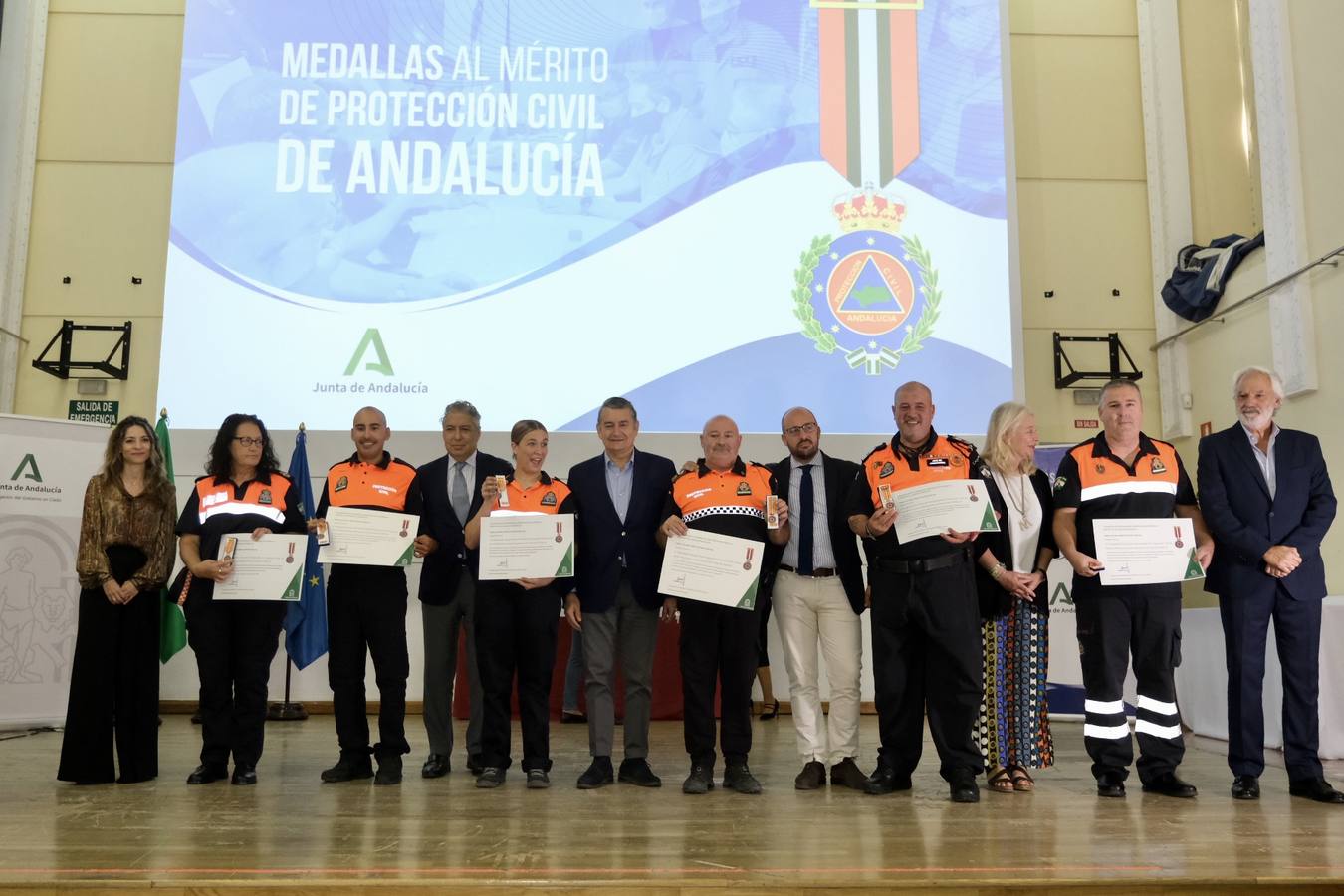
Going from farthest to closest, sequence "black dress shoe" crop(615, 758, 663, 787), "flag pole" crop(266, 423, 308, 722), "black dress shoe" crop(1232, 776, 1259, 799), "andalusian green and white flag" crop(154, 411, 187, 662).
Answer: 1. "flag pole" crop(266, 423, 308, 722)
2. "andalusian green and white flag" crop(154, 411, 187, 662)
3. "black dress shoe" crop(615, 758, 663, 787)
4. "black dress shoe" crop(1232, 776, 1259, 799)

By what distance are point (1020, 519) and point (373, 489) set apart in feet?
8.08

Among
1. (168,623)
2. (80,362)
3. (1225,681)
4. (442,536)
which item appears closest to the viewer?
(442,536)

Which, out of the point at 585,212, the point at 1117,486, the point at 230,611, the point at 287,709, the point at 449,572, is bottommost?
the point at 287,709

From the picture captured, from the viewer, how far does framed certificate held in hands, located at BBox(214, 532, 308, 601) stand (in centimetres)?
392

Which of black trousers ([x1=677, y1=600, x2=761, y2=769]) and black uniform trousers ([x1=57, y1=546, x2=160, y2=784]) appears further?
black uniform trousers ([x1=57, y1=546, x2=160, y2=784])

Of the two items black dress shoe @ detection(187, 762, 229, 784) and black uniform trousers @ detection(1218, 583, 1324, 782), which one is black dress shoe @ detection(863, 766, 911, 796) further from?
black dress shoe @ detection(187, 762, 229, 784)

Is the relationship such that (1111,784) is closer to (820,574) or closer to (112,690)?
(820,574)

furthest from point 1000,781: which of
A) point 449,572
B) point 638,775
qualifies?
point 449,572

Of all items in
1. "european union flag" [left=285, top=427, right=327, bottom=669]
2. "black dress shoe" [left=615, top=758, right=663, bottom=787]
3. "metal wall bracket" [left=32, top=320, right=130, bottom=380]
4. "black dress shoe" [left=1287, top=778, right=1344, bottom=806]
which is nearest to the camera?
"black dress shoe" [left=1287, top=778, right=1344, bottom=806]

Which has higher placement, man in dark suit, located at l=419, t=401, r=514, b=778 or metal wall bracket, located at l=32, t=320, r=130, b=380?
metal wall bracket, located at l=32, t=320, r=130, b=380

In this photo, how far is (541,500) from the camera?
13.0 feet

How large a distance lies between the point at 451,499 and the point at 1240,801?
3093 millimetres

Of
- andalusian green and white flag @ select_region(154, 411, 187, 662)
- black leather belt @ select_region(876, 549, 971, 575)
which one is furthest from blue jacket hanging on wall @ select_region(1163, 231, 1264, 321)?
andalusian green and white flag @ select_region(154, 411, 187, 662)

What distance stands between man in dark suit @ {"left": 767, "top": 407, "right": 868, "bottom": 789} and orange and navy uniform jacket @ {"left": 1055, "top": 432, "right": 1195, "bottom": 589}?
0.83 metres
